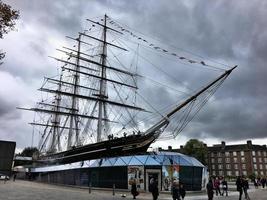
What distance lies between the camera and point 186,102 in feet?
117

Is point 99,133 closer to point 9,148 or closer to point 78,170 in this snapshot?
point 78,170

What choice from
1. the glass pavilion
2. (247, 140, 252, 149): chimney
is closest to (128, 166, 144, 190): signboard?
the glass pavilion

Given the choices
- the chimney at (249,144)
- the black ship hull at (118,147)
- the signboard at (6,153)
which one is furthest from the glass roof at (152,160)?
the chimney at (249,144)

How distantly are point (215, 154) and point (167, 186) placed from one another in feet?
290

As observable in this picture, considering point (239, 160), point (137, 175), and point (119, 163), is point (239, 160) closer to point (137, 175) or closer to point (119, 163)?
point (119, 163)

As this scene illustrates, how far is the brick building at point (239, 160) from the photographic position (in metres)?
108

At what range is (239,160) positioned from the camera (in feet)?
358

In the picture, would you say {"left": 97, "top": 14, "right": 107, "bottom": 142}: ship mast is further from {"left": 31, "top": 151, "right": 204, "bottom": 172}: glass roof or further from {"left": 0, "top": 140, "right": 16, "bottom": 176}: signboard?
{"left": 0, "top": 140, "right": 16, "bottom": 176}: signboard

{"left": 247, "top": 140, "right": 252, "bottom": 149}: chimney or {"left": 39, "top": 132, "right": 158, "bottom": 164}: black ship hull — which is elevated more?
{"left": 247, "top": 140, "right": 252, "bottom": 149}: chimney

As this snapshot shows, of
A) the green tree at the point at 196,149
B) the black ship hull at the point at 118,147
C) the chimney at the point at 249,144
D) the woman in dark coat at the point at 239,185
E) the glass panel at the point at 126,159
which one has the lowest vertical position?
the woman in dark coat at the point at 239,185

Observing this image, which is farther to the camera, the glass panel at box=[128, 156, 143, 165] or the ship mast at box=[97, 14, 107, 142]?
the ship mast at box=[97, 14, 107, 142]

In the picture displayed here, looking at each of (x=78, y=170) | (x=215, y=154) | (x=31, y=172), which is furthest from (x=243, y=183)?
(x=215, y=154)

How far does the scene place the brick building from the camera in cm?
10775

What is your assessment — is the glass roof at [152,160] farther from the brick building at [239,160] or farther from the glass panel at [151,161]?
the brick building at [239,160]
